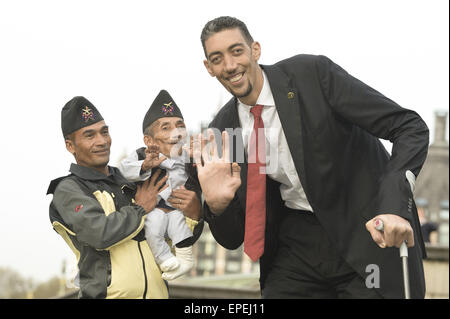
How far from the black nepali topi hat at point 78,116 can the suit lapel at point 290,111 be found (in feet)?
3.29

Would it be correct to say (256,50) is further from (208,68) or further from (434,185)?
(434,185)

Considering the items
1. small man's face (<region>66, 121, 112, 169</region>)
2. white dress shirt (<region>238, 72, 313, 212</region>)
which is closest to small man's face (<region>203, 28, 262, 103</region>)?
white dress shirt (<region>238, 72, 313, 212</region>)

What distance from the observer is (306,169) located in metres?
3.42

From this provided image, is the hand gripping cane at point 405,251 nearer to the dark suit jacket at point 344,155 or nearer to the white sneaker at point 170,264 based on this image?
the dark suit jacket at point 344,155

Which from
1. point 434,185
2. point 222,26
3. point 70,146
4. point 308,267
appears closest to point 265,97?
point 222,26

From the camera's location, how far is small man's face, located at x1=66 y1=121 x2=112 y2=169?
11.3 ft

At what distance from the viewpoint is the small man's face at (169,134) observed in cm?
359

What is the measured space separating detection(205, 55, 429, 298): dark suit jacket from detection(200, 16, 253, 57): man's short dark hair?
270mm

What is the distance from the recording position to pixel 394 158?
3271mm

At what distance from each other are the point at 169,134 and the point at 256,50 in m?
0.70

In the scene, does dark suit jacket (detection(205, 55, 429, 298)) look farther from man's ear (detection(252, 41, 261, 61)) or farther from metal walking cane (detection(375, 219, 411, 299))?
metal walking cane (detection(375, 219, 411, 299))

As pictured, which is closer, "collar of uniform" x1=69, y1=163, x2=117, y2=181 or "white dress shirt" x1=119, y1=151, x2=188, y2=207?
"collar of uniform" x1=69, y1=163, x2=117, y2=181

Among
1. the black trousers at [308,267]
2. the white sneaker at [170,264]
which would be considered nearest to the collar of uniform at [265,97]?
the black trousers at [308,267]

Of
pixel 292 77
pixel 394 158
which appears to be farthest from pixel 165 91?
pixel 394 158
